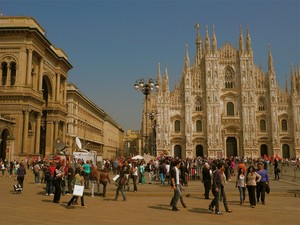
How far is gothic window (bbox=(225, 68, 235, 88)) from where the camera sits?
2264 inches

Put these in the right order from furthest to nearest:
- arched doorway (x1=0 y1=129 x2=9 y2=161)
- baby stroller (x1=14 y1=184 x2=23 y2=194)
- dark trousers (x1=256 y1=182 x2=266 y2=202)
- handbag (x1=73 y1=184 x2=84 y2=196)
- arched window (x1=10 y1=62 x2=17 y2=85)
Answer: arched window (x1=10 y1=62 x2=17 y2=85) < arched doorway (x1=0 y1=129 x2=9 y2=161) < baby stroller (x1=14 y1=184 x2=23 y2=194) < dark trousers (x1=256 y1=182 x2=266 y2=202) < handbag (x1=73 y1=184 x2=84 y2=196)

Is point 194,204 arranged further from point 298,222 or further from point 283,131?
point 283,131

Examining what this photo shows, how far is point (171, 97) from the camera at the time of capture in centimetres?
5703

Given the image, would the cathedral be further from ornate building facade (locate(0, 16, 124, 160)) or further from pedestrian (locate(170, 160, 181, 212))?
pedestrian (locate(170, 160, 181, 212))

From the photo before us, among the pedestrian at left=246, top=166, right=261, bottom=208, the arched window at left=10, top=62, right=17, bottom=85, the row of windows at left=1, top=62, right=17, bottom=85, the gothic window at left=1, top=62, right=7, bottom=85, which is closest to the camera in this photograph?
the pedestrian at left=246, top=166, right=261, bottom=208

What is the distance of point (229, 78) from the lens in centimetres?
5784

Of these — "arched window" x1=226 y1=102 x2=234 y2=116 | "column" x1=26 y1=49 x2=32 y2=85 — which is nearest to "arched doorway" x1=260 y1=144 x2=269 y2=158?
"arched window" x1=226 y1=102 x2=234 y2=116

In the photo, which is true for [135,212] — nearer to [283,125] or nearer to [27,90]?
[27,90]

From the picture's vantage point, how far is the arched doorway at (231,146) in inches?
2229

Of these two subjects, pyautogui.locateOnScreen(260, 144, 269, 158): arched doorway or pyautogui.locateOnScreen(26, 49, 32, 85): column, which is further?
pyautogui.locateOnScreen(260, 144, 269, 158): arched doorway

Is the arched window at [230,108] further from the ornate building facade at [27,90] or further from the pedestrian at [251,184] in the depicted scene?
the pedestrian at [251,184]

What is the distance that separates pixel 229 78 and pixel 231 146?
12.6 meters

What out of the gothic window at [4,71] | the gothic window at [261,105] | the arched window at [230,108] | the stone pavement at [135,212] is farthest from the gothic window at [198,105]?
the stone pavement at [135,212]

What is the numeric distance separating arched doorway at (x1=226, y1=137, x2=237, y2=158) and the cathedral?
178 millimetres
